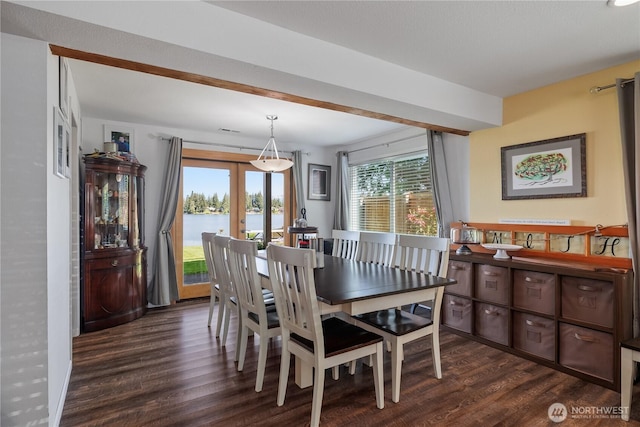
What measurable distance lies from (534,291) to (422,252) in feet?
3.23

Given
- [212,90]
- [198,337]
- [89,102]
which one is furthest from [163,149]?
[198,337]

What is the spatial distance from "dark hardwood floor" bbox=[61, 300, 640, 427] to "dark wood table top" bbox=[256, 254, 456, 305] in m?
0.76

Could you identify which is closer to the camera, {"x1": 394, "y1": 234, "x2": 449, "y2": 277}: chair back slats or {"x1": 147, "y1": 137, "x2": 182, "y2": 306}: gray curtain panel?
{"x1": 394, "y1": 234, "x2": 449, "y2": 277}: chair back slats

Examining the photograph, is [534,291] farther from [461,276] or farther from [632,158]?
[632,158]

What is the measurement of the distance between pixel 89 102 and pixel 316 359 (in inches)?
138

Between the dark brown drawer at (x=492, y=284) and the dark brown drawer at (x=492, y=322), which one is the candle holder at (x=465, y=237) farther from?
the dark brown drawer at (x=492, y=322)

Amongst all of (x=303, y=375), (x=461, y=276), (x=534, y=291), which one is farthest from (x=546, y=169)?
(x=303, y=375)

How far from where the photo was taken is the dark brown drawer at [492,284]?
3.04m

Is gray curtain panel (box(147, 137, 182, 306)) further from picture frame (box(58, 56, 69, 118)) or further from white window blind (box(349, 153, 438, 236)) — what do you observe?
white window blind (box(349, 153, 438, 236))

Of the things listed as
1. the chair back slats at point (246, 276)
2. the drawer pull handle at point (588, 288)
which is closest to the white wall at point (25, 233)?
the chair back slats at point (246, 276)

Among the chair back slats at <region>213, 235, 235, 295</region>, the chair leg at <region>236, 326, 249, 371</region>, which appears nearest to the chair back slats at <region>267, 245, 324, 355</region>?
the chair leg at <region>236, 326, 249, 371</region>

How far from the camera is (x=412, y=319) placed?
8.21ft

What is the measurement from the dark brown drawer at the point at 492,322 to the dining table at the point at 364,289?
1014 millimetres

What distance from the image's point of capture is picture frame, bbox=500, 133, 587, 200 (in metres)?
2.89
